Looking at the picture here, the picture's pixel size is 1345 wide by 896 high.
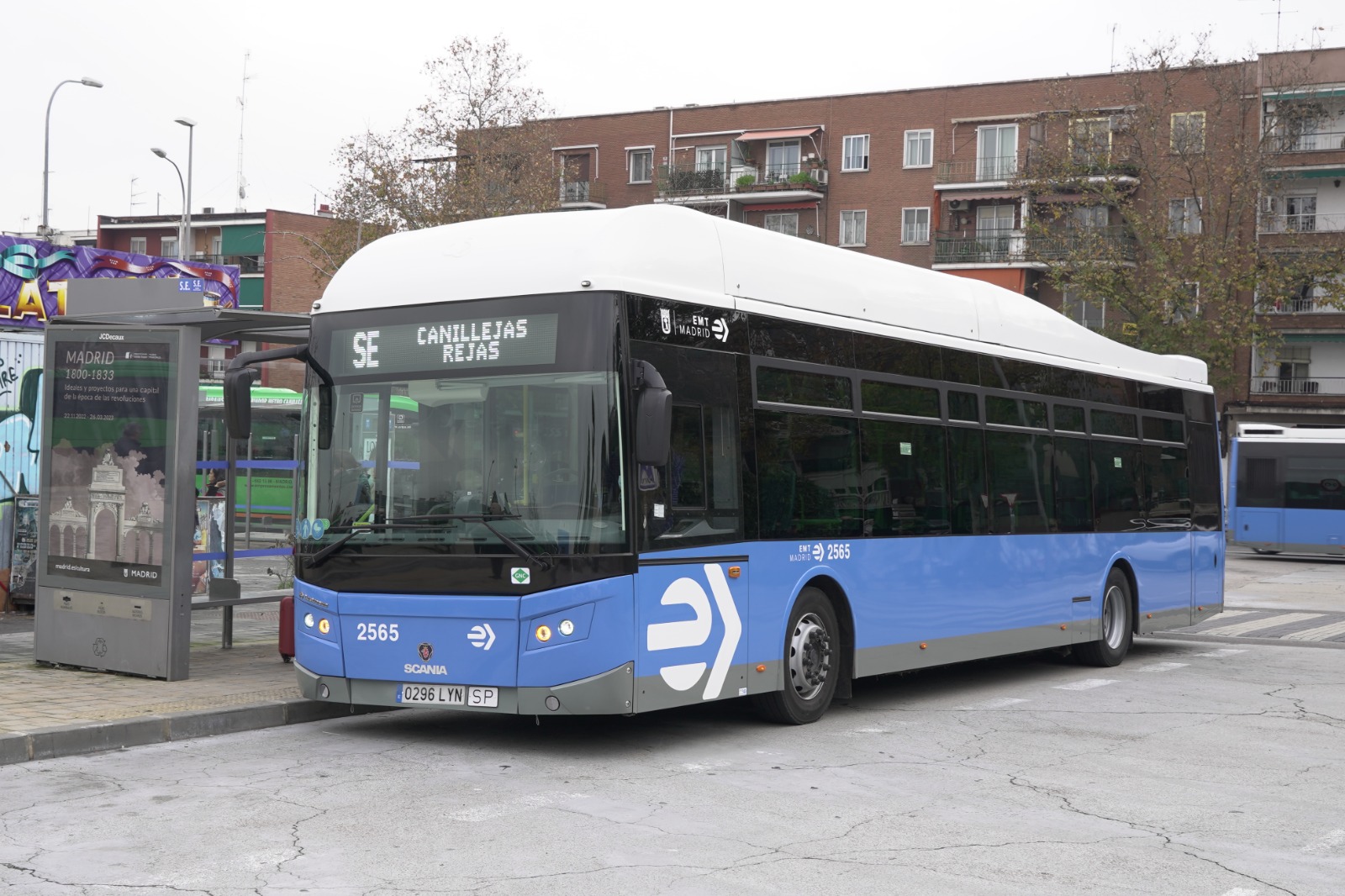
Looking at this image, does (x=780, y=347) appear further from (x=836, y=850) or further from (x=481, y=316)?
(x=836, y=850)

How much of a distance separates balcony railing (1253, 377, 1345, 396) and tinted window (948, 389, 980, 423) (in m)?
49.6

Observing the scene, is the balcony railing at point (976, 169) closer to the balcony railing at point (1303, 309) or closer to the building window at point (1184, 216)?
the building window at point (1184, 216)

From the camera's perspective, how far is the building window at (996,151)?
61.6 m

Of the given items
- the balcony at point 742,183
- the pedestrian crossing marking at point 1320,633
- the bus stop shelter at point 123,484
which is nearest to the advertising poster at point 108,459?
the bus stop shelter at point 123,484

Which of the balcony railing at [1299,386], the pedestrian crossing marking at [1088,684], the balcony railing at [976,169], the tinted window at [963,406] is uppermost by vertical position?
the balcony railing at [976,169]

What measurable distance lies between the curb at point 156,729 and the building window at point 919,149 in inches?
2206

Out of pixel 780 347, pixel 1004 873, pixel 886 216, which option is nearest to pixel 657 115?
pixel 886 216

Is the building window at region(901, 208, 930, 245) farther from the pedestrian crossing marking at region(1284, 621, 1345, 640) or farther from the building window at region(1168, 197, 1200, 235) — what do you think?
the pedestrian crossing marking at region(1284, 621, 1345, 640)

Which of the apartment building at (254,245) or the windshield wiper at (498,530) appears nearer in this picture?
the windshield wiper at (498,530)

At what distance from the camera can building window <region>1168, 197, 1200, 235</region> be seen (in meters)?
49.8

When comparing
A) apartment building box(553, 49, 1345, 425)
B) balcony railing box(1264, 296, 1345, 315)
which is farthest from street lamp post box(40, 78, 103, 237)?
balcony railing box(1264, 296, 1345, 315)

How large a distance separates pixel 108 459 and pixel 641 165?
2347 inches

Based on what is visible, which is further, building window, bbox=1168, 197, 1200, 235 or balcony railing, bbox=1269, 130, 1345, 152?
balcony railing, bbox=1269, 130, 1345, 152

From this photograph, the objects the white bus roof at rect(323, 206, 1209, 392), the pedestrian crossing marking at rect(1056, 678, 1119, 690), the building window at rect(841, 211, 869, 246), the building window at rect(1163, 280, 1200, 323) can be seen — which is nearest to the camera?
the white bus roof at rect(323, 206, 1209, 392)
